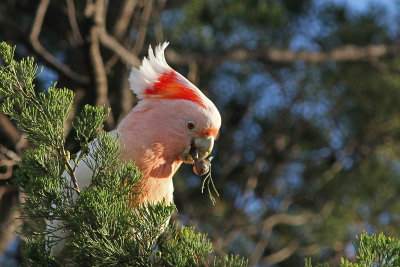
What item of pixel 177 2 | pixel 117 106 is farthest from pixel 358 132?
pixel 117 106

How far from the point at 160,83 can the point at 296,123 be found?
13.5ft

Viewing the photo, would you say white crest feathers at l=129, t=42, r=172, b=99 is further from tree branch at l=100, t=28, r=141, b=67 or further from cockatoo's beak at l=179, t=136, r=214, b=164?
tree branch at l=100, t=28, r=141, b=67

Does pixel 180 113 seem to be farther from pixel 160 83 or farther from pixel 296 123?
pixel 296 123

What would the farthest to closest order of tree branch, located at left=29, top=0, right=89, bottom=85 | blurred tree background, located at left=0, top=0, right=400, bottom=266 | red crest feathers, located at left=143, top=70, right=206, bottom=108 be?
blurred tree background, located at left=0, top=0, right=400, bottom=266, tree branch, located at left=29, top=0, right=89, bottom=85, red crest feathers, located at left=143, top=70, right=206, bottom=108

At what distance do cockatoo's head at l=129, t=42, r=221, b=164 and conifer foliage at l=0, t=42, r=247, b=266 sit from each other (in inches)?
20.7

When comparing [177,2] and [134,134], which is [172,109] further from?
[177,2]

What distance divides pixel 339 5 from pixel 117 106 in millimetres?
3152

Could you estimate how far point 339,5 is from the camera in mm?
5969

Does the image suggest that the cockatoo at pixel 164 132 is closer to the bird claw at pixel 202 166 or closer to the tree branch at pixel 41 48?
the bird claw at pixel 202 166

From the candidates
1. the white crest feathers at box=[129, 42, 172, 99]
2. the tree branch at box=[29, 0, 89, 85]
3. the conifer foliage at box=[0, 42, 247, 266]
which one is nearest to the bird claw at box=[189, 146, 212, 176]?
the white crest feathers at box=[129, 42, 172, 99]

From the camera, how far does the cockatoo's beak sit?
2.06m

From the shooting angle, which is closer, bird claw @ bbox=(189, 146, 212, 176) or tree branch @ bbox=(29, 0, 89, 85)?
bird claw @ bbox=(189, 146, 212, 176)

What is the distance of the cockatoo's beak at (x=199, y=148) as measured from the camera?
2.06m

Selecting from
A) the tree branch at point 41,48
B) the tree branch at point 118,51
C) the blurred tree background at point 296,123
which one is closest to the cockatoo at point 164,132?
the tree branch at point 118,51
